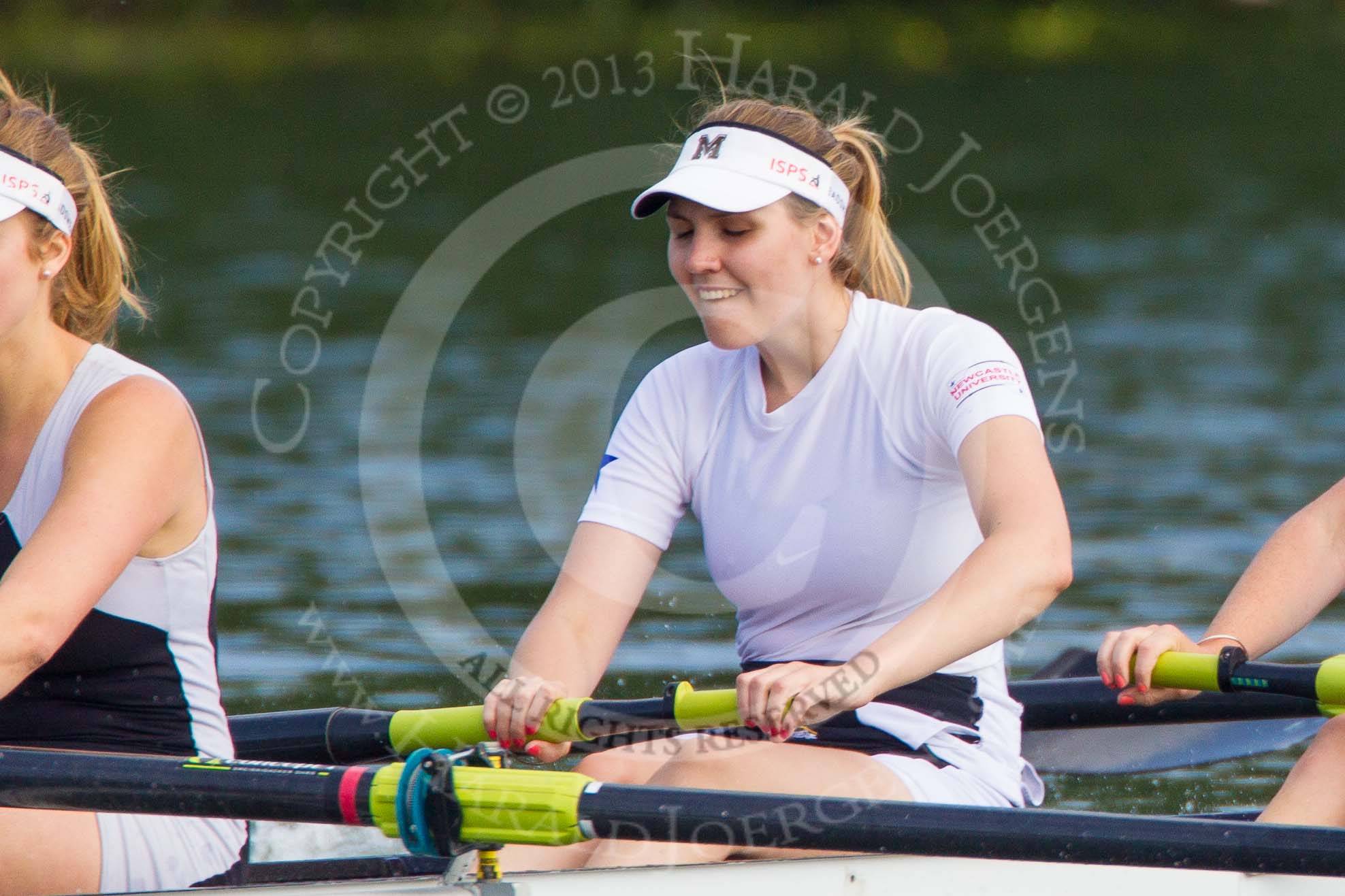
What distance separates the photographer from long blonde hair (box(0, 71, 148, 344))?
9.30ft

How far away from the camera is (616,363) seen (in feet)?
32.1

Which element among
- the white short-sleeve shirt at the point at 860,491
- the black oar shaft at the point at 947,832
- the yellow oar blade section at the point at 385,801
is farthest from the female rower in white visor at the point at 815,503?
the yellow oar blade section at the point at 385,801

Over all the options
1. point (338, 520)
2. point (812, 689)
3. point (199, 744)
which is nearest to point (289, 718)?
point (199, 744)

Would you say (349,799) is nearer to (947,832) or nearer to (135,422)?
(135,422)

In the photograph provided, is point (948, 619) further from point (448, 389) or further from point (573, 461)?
point (448, 389)

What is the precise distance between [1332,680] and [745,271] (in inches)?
45.3

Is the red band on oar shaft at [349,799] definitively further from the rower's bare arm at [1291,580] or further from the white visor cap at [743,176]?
the rower's bare arm at [1291,580]

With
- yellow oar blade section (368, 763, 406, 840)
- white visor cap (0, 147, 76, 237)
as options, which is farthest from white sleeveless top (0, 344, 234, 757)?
yellow oar blade section (368, 763, 406, 840)

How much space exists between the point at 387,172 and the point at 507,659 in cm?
1275

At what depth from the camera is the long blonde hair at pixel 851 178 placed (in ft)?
10.3

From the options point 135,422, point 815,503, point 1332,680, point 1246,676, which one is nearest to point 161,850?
point 135,422

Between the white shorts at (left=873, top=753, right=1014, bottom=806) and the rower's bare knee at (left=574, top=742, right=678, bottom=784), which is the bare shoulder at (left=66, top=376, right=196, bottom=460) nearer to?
the rower's bare knee at (left=574, top=742, right=678, bottom=784)

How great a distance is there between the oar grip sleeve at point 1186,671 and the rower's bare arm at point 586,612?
84 centimetres

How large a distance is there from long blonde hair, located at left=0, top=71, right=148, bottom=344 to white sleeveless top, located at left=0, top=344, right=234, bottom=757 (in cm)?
19
